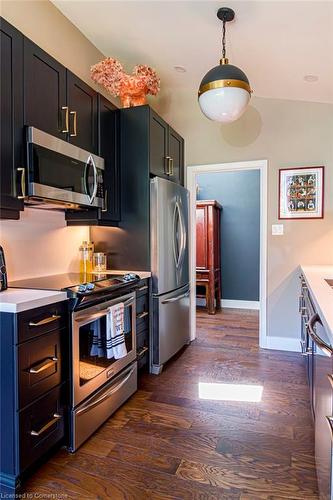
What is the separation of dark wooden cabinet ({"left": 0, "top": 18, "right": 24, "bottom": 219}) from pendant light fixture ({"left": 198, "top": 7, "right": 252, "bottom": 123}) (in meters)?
1.17

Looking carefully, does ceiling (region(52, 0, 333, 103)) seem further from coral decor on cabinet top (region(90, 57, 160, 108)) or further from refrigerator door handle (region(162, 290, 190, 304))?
refrigerator door handle (region(162, 290, 190, 304))

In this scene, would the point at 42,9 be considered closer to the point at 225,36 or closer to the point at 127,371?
the point at 225,36

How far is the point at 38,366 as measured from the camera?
5.19 feet

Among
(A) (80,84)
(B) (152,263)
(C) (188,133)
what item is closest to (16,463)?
(B) (152,263)

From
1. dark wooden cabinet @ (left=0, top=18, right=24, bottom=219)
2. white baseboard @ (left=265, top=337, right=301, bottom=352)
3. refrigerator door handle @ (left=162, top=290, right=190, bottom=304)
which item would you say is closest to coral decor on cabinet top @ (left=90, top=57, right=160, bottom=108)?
dark wooden cabinet @ (left=0, top=18, right=24, bottom=219)

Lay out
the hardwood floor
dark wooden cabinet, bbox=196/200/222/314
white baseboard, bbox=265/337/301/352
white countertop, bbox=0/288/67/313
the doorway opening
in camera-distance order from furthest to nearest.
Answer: the doorway opening, dark wooden cabinet, bbox=196/200/222/314, white baseboard, bbox=265/337/301/352, the hardwood floor, white countertop, bbox=0/288/67/313

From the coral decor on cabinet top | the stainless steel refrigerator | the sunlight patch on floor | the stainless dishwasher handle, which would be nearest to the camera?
the stainless dishwasher handle

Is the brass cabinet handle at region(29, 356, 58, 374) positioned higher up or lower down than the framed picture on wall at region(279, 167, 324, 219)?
lower down

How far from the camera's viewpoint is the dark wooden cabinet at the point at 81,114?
7.39ft

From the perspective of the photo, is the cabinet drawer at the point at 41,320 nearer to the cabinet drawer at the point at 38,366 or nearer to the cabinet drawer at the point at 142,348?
the cabinet drawer at the point at 38,366

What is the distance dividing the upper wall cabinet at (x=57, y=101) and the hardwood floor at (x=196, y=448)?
1922mm

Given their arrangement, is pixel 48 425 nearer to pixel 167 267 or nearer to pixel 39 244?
pixel 39 244

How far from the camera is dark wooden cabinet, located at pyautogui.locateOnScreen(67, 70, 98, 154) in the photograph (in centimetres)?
225

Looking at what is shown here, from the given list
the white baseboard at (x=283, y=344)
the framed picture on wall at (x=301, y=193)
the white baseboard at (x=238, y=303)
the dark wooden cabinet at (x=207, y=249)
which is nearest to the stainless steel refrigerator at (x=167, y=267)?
the white baseboard at (x=283, y=344)
